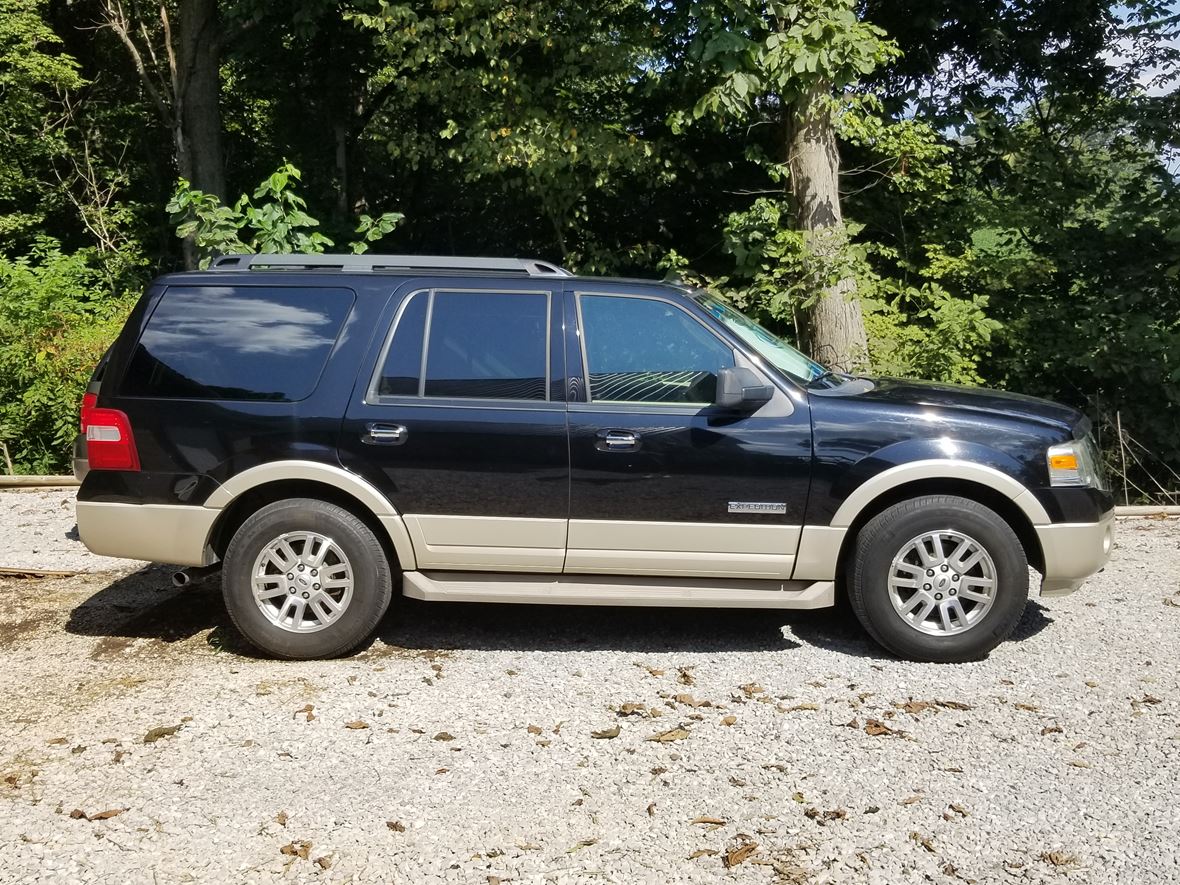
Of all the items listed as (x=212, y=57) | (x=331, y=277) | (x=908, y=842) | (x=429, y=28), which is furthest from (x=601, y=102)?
(x=908, y=842)

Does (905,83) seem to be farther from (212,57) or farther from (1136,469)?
(212,57)

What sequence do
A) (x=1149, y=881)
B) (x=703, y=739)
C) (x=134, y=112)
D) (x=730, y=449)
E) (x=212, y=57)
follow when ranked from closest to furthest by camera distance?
(x=1149, y=881) → (x=703, y=739) → (x=730, y=449) → (x=212, y=57) → (x=134, y=112)

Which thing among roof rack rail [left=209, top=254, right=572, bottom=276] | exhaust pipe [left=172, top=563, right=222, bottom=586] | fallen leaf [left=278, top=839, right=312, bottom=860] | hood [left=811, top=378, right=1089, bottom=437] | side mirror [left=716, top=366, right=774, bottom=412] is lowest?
fallen leaf [left=278, top=839, right=312, bottom=860]

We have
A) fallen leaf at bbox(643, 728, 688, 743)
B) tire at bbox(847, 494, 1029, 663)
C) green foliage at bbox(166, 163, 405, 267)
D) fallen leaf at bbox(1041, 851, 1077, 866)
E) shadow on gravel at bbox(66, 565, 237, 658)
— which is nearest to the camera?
fallen leaf at bbox(1041, 851, 1077, 866)

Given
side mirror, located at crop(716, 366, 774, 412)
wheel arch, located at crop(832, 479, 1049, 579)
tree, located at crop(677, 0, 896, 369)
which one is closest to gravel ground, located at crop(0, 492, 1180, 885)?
wheel arch, located at crop(832, 479, 1049, 579)

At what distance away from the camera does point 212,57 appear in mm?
16062

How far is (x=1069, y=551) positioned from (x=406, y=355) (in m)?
3.49

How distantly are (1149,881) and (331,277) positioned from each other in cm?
447

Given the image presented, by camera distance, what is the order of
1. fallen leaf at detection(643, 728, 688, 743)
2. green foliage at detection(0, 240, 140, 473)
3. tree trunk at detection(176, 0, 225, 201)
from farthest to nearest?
tree trunk at detection(176, 0, 225, 201)
green foliage at detection(0, 240, 140, 473)
fallen leaf at detection(643, 728, 688, 743)

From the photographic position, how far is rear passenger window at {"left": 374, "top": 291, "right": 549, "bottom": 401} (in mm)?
5434

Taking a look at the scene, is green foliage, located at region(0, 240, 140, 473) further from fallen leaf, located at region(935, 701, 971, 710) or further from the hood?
fallen leaf, located at region(935, 701, 971, 710)

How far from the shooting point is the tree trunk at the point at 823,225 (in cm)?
1055

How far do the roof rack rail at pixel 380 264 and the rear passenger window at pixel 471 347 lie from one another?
23 cm

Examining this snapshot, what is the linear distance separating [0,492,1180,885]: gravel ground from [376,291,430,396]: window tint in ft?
4.62
